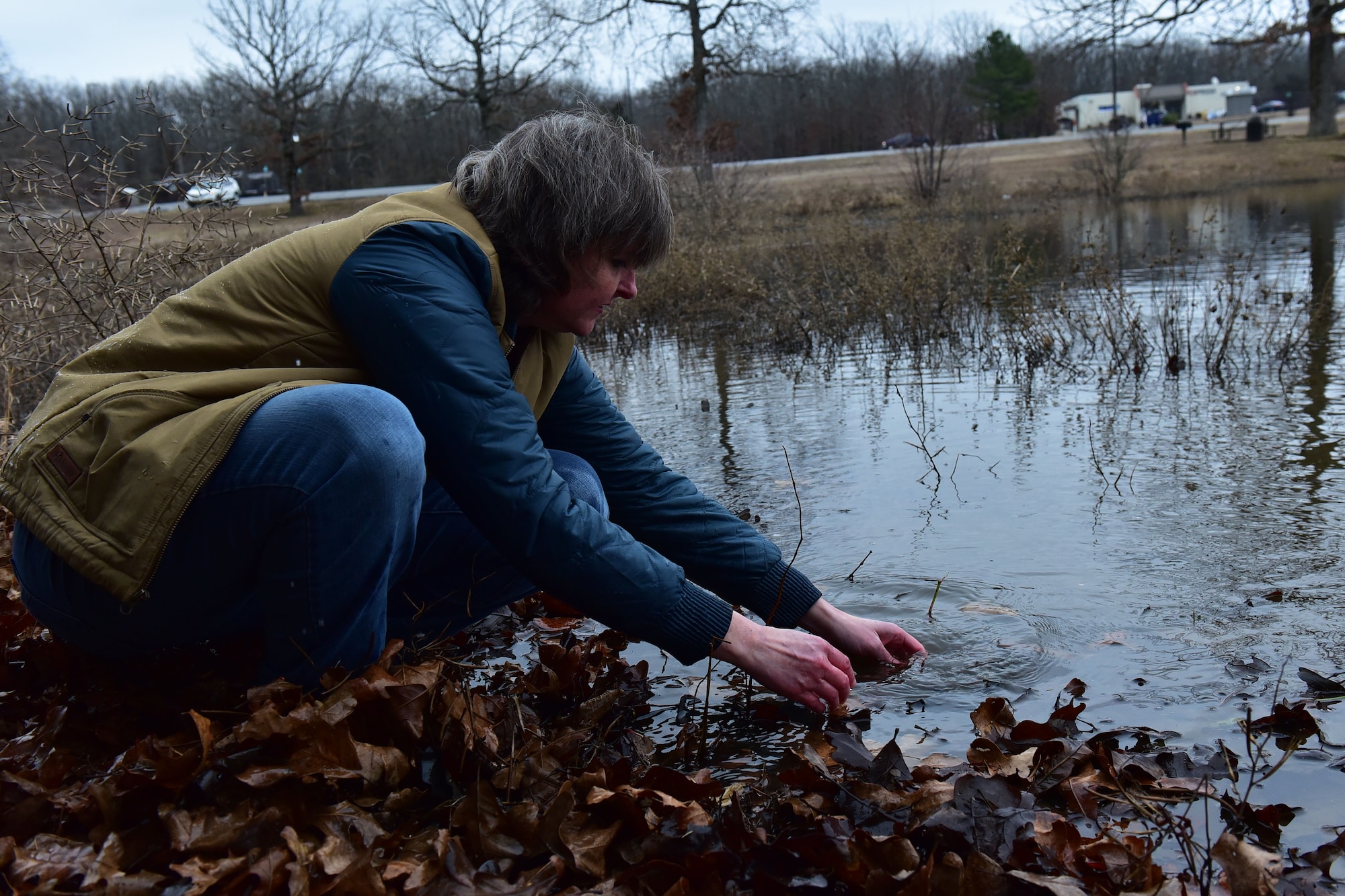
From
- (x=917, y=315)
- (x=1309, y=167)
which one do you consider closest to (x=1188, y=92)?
(x=1309, y=167)

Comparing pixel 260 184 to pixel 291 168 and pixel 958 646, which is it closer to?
pixel 291 168

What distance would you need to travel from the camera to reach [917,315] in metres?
8.27

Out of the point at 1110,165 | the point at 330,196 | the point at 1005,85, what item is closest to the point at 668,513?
the point at 1110,165

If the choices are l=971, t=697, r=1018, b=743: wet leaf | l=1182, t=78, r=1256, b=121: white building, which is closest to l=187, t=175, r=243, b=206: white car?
l=971, t=697, r=1018, b=743: wet leaf

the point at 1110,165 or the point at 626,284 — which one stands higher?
the point at 1110,165

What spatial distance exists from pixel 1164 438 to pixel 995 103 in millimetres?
57990

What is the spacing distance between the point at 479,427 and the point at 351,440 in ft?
0.78

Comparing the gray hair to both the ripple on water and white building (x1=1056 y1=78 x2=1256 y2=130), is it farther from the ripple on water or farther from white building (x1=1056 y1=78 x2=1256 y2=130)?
white building (x1=1056 y1=78 x2=1256 y2=130)

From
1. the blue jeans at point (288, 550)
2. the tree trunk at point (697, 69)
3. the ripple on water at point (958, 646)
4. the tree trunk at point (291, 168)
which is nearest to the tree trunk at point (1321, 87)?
the tree trunk at point (697, 69)

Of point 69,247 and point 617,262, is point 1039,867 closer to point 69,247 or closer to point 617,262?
point 617,262

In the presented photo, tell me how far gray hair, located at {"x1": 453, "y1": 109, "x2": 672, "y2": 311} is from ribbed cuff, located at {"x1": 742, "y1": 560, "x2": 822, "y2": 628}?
848 millimetres

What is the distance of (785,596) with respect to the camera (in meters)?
2.63

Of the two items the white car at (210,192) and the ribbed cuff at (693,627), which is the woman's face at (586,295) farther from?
the white car at (210,192)

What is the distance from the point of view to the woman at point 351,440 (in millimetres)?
1971
